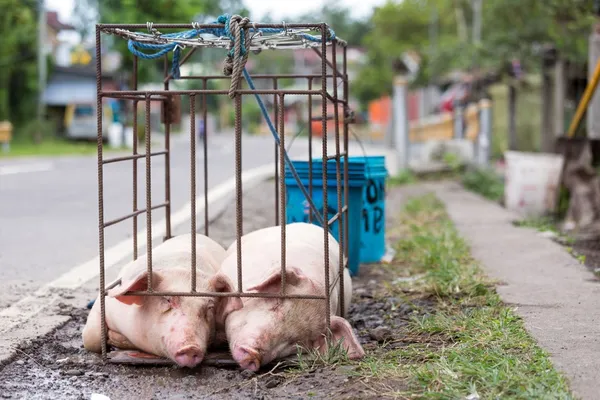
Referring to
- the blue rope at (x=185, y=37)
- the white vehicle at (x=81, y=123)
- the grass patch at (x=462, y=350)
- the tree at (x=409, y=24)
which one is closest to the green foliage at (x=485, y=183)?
the grass patch at (x=462, y=350)

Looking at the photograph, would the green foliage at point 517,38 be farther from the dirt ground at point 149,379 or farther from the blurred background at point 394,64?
the dirt ground at point 149,379

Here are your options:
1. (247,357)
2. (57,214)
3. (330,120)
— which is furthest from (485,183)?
(247,357)

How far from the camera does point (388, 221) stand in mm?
9836

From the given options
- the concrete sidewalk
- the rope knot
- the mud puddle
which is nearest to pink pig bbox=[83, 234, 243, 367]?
the mud puddle

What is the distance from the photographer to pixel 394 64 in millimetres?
20875

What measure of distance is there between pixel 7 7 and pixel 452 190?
81.7ft

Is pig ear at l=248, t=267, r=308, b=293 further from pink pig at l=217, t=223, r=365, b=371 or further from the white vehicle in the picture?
the white vehicle

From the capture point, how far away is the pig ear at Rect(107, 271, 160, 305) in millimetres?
3998

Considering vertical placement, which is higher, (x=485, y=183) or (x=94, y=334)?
(x=485, y=183)

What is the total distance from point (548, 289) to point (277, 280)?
2.00 metres

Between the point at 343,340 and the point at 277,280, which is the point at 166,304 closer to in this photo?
the point at 277,280

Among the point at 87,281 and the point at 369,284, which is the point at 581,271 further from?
the point at 87,281

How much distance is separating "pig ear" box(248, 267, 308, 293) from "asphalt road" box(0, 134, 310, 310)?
1991 millimetres

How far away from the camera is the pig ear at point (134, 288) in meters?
4.00
